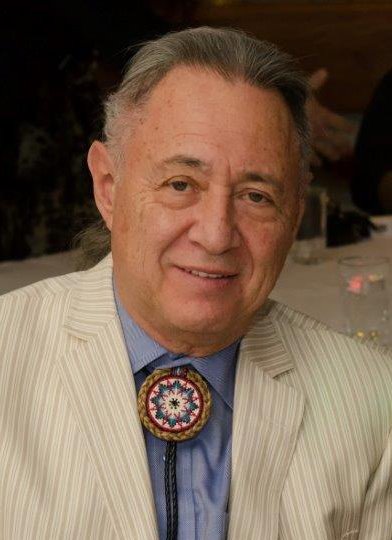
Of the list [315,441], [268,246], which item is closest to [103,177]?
[268,246]

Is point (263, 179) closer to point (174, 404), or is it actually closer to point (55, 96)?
point (174, 404)

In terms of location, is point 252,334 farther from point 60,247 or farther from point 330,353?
point 60,247

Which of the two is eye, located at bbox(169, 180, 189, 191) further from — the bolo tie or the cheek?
the bolo tie

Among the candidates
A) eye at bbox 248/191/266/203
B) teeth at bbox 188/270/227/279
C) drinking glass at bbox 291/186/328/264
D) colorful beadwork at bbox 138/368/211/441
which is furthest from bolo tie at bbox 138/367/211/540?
drinking glass at bbox 291/186/328/264

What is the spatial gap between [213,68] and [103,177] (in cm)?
26

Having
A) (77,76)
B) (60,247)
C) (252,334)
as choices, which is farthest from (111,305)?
(77,76)

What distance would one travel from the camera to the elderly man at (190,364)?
151cm

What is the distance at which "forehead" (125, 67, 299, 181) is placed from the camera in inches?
58.7

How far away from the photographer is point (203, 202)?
59.1 inches

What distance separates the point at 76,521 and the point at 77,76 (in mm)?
2278

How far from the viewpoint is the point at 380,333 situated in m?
2.73

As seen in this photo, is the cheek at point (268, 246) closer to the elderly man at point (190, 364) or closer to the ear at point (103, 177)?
the elderly man at point (190, 364)

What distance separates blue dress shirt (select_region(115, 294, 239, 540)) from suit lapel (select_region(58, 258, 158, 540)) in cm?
3

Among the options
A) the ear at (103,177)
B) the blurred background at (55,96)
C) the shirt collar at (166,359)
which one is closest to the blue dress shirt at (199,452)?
the shirt collar at (166,359)
